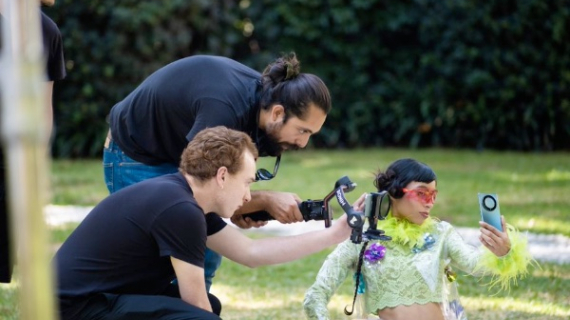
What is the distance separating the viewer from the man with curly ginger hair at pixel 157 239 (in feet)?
10.7

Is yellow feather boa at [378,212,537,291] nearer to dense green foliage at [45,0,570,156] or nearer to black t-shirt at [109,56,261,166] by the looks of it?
black t-shirt at [109,56,261,166]

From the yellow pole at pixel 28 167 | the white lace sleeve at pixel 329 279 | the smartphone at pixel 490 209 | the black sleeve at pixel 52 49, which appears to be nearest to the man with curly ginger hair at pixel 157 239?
the white lace sleeve at pixel 329 279

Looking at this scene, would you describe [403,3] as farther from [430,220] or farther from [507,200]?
[430,220]

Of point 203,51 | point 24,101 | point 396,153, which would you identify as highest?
point 24,101

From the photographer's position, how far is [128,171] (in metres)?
4.06

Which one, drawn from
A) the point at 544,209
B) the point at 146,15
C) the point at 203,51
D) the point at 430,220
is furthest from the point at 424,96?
the point at 430,220

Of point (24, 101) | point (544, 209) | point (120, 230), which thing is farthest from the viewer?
point (544, 209)

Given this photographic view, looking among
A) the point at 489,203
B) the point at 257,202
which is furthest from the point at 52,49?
the point at 489,203

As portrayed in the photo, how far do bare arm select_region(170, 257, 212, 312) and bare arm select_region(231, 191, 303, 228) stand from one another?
622 millimetres

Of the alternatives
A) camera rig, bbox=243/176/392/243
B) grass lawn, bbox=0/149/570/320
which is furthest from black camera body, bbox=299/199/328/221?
grass lawn, bbox=0/149/570/320

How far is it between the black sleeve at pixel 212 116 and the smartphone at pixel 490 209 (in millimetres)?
1023

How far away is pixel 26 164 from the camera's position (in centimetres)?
137

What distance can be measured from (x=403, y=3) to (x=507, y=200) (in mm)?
4700

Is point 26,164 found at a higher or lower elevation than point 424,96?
higher
